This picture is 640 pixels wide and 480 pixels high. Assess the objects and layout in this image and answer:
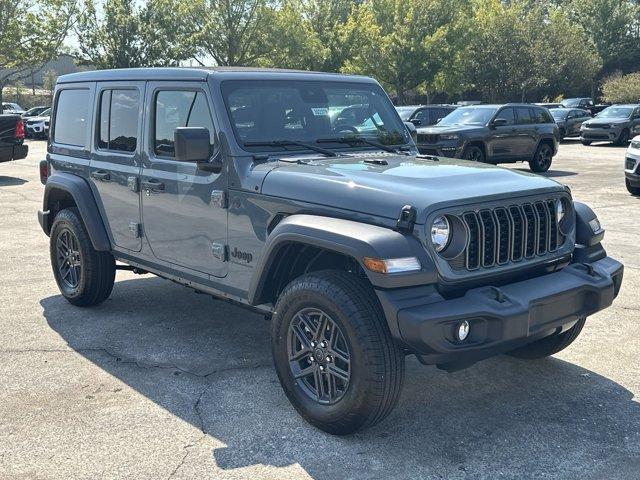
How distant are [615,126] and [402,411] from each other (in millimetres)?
23929

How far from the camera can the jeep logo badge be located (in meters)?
4.25

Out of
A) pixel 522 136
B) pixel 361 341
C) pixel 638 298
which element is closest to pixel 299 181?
pixel 361 341

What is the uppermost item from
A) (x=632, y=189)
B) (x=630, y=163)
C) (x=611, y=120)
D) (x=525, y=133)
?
(x=611, y=120)

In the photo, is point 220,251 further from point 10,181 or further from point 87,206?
point 10,181

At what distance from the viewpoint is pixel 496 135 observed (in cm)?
1612

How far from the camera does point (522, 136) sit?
16.7 metres

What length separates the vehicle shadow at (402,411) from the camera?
3.54 m

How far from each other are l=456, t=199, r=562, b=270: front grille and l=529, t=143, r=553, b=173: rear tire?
13.7 meters

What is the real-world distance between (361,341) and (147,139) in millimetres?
2434

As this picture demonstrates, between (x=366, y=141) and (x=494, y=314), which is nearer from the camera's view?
(x=494, y=314)

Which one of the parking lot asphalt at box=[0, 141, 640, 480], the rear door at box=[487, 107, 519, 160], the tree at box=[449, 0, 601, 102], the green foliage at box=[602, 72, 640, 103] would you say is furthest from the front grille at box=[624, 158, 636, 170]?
the green foliage at box=[602, 72, 640, 103]

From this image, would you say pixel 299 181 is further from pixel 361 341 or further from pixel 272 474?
pixel 272 474

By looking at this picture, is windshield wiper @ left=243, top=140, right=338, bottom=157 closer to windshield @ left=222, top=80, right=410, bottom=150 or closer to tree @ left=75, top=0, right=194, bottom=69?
windshield @ left=222, top=80, right=410, bottom=150

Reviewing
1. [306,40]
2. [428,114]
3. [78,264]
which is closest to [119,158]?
[78,264]
